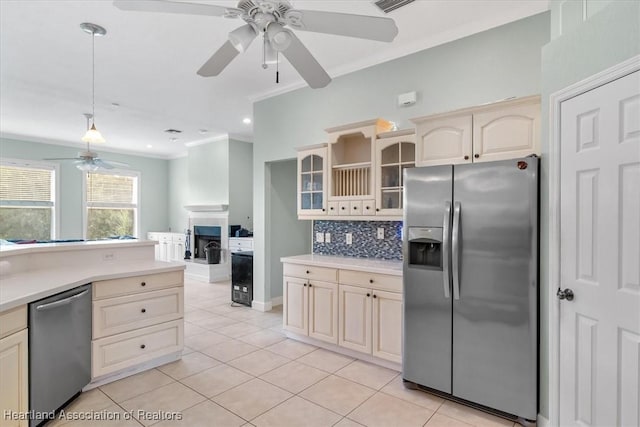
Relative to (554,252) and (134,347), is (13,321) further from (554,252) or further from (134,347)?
(554,252)

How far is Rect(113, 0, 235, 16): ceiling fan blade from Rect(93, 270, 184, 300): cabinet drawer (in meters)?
2.04

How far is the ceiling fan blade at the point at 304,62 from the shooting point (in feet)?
6.46

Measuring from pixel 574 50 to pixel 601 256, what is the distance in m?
1.20

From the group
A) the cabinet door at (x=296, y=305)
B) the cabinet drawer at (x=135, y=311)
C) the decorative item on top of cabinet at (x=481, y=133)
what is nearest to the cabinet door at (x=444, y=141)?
the decorative item on top of cabinet at (x=481, y=133)

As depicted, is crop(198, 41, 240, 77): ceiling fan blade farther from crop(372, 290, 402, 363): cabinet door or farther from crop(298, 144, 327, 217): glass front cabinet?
crop(372, 290, 402, 363): cabinet door

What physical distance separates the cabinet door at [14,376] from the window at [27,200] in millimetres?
6944

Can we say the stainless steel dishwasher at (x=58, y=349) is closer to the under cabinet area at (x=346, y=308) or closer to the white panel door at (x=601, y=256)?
the under cabinet area at (x=346, y=308)

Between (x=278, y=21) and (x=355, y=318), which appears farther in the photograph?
(x=355, y=318)

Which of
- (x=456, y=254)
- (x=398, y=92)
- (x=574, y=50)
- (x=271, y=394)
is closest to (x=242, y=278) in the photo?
(x=271, y=394)

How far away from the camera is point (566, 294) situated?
6.54 feet

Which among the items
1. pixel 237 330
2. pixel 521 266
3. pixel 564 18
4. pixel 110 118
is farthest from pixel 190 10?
pixel 110 118

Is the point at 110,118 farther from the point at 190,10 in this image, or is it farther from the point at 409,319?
the point at 409,319

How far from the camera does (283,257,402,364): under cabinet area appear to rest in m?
3.04

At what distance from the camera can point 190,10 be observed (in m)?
1.78
